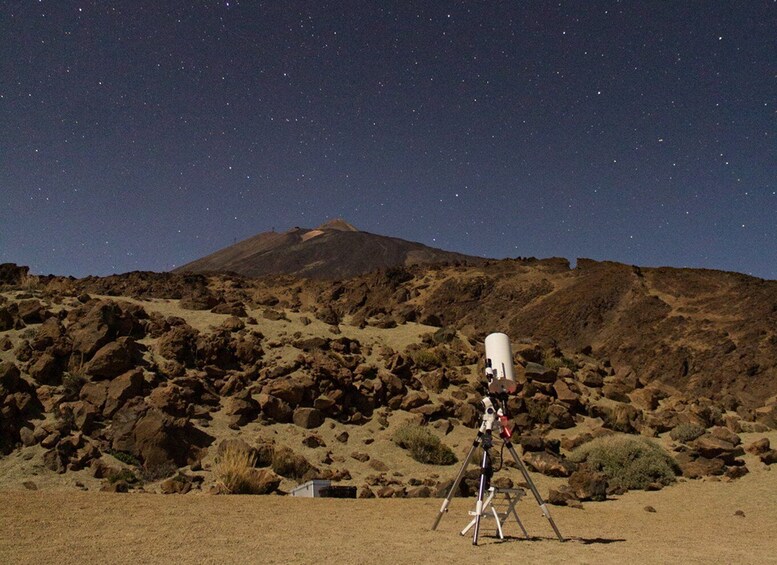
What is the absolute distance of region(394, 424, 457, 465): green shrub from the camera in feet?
44.3

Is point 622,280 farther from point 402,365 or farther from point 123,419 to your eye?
point 123,419

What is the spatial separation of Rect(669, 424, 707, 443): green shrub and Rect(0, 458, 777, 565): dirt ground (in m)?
6.25

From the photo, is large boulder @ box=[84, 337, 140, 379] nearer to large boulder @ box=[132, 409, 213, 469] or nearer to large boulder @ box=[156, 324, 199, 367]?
large boulder @ box=[156, 324, 199, 367]

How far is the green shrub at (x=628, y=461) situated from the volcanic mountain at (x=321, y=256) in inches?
2635

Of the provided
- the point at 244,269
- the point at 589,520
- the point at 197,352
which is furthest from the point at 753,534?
the point at 244,269

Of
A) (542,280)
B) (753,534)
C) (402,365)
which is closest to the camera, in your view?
(753,534)

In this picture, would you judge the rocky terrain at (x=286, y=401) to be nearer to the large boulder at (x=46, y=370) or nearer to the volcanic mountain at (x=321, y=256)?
the large boulder at (x=46, y=370)

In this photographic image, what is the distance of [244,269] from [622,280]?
62893 mm

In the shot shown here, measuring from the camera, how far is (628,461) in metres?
13.5

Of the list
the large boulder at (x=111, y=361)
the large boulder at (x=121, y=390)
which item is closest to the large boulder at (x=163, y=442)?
the large boulder at (x=121, y=390)

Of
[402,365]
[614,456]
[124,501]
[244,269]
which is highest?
[244,269]

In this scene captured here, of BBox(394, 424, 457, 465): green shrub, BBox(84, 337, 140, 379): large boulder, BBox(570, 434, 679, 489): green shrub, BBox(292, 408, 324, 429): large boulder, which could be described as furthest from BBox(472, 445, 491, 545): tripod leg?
BBox(84, 337, 140, 379): large boulder

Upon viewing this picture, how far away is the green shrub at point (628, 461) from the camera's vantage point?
12.9m

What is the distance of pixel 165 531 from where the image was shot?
6289mm
